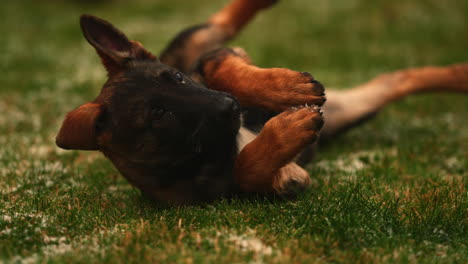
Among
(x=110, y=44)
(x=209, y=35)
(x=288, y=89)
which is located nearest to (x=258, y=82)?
(x=288, y=89)

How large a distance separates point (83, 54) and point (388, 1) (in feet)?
29.9

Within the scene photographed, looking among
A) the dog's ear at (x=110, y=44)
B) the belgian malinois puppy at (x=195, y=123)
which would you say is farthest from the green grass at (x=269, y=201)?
the dog's ear at (x=110, y=44)

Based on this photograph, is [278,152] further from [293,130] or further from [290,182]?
[290,182]

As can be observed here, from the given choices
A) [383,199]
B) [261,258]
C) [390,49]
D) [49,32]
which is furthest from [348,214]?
[49,32]

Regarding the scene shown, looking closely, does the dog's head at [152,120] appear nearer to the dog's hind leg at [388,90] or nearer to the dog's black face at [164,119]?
the dog's black face at [164,119]

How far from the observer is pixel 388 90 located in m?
6.00

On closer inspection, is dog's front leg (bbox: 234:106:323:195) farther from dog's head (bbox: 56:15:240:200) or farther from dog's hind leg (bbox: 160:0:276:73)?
dog's hind leg (bbox: 160:0:276:73)

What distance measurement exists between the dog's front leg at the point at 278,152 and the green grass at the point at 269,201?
152 millimetres

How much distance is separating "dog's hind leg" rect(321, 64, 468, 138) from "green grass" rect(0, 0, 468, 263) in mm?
472

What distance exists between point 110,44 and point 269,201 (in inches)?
75.1

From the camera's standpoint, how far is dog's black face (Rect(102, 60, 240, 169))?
3.41m

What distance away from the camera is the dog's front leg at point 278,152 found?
138 inches

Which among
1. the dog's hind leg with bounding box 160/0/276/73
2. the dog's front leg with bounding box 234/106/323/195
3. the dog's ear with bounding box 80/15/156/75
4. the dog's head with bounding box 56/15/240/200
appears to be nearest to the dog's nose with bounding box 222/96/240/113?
the dog's head with bounding box 56/15/240/200

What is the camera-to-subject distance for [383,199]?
3891 mm
